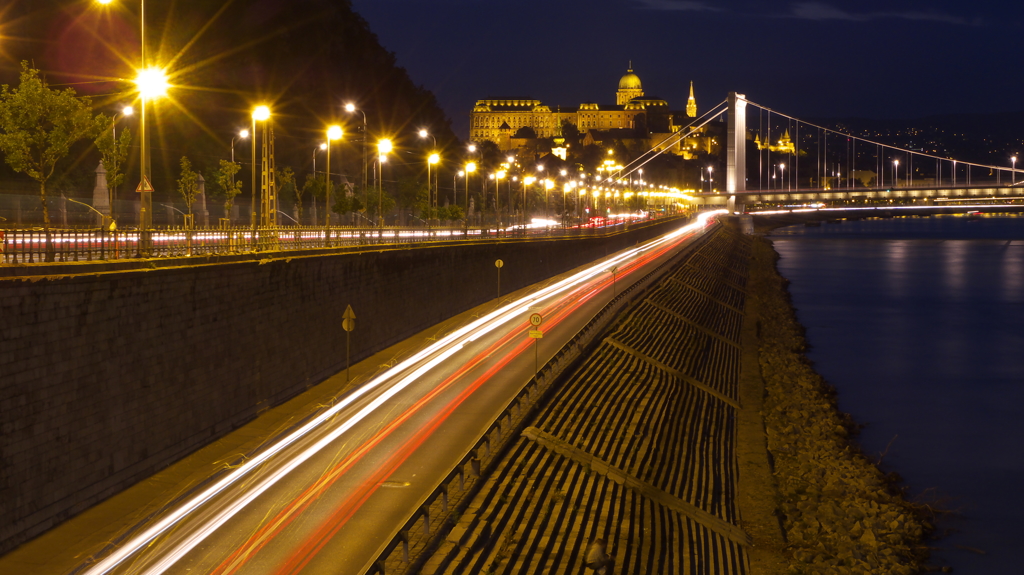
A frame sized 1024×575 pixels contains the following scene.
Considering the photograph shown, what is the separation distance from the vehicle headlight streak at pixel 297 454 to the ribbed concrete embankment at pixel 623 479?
10.4ft

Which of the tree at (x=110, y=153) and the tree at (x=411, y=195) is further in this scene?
the tree at (x=411, y=195)

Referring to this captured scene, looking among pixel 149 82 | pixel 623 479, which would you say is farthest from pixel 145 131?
pixel 623 479

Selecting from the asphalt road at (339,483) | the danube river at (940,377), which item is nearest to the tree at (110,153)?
the asphalt road at (339,483)

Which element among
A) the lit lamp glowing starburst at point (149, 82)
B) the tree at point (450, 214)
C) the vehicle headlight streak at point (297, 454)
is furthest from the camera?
the tree at point (450, 214)

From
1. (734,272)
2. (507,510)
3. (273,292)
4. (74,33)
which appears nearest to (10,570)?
(507,510)

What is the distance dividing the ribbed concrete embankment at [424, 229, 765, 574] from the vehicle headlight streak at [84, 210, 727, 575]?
10.4 ft

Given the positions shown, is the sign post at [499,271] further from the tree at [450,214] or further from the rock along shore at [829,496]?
the tree at [450,214]

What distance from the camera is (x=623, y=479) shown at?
1756 cm

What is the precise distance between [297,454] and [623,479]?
230 inches

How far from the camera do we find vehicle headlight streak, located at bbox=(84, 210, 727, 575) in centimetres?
1216

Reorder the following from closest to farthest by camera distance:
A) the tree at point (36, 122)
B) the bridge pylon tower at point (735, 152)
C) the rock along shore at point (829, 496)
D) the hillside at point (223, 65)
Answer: the rock along shore at point (829, 496) < the tree at point (36, 122) < the hillside at point (223, 65) < the bridge pylon tower at point (735, 152)

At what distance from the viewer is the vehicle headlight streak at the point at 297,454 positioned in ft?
39.9

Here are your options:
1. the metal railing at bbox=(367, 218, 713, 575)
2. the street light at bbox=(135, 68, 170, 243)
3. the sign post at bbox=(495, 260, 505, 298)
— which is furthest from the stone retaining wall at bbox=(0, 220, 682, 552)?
the sign post at bbox=(495, 260, 505, 298)

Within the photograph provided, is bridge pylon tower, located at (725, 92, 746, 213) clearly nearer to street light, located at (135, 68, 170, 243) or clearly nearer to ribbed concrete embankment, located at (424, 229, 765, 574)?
ribbed concrete embankment, located at (424, 229, 765, 574)
